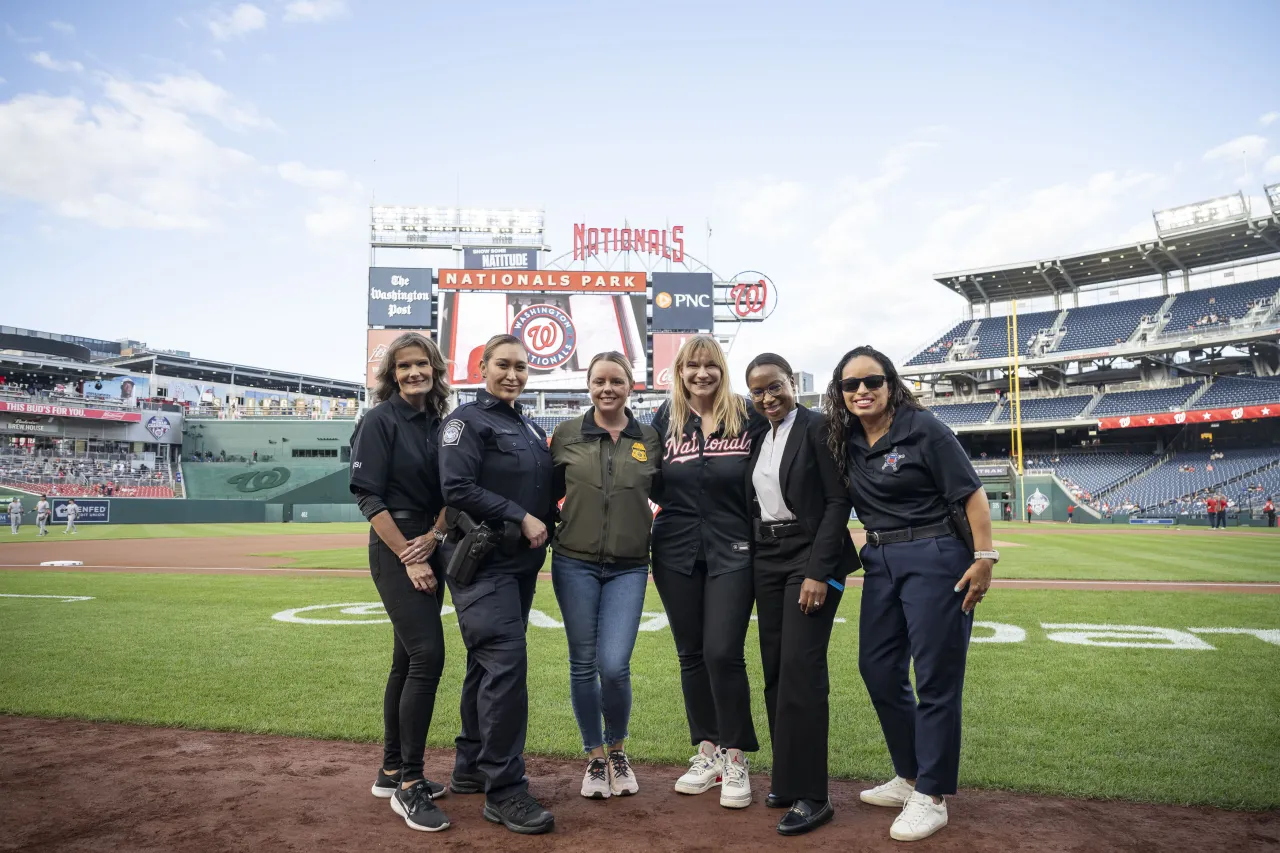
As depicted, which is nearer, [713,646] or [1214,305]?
[713,646]

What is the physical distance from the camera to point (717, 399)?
13.4 ft

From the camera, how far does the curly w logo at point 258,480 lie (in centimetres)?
4600

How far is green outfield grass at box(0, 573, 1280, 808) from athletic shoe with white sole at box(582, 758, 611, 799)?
38cm

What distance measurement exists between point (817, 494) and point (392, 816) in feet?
7.82

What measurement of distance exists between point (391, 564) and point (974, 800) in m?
2.95

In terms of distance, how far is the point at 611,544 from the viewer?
3.90m

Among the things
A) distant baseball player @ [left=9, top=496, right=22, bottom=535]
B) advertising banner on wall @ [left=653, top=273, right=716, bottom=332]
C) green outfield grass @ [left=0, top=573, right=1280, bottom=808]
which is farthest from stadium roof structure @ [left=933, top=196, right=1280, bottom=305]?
distant baseball player @ [left=9, top=496, right=22, bottom=535]

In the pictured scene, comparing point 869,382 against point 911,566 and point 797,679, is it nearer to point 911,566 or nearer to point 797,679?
point 911,566

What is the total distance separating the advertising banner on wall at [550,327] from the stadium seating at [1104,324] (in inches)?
1077

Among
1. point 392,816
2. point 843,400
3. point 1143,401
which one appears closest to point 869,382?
point 843,400

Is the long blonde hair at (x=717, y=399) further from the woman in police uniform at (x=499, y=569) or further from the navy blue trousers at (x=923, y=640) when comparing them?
the navy blue trousers at (x=923, y=640)

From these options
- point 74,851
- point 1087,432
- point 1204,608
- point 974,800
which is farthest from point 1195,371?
point 74,851

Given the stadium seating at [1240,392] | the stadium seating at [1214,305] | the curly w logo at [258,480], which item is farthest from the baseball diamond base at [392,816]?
the stadium seating at [1214,305]

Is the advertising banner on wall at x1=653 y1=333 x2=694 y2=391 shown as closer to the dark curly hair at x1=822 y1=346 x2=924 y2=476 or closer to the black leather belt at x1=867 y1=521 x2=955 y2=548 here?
the dark curly hair at x1=822 y1=346 x2=924 y2=476
